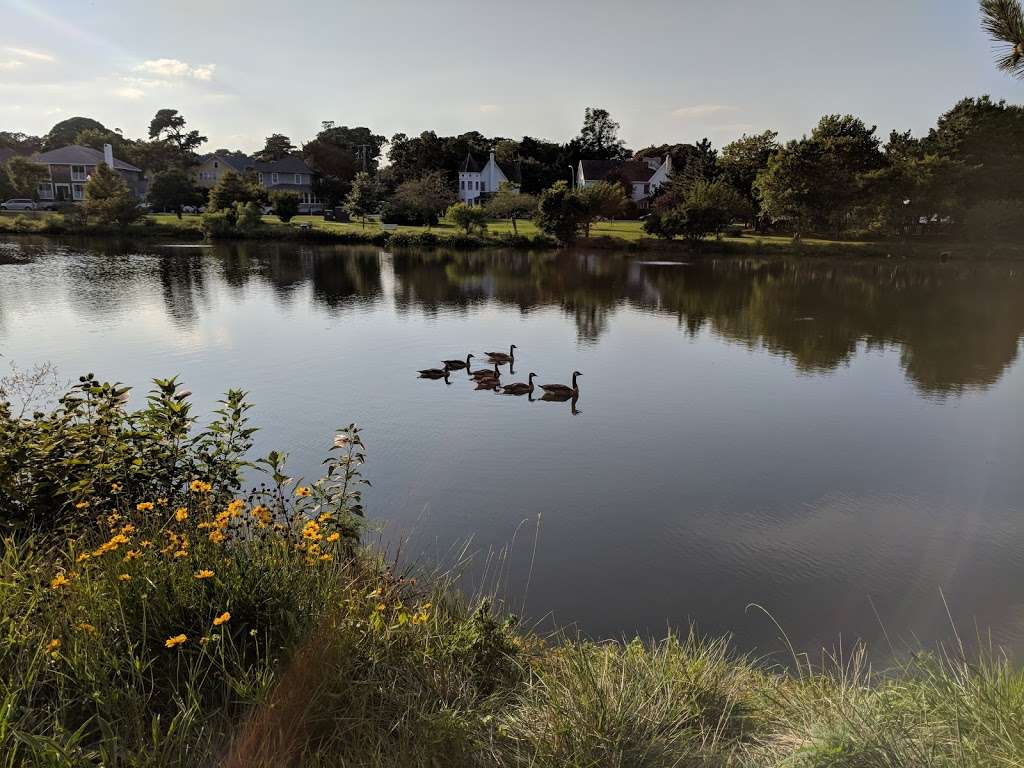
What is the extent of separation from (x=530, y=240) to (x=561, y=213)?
10.7ft

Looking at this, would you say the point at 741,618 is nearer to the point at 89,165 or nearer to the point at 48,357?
the point at 48,357

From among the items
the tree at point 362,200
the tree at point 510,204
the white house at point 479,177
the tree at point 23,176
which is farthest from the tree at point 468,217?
the tree at point 23,176

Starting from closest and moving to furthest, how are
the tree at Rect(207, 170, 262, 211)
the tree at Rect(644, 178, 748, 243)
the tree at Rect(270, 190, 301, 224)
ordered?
the tree at Rect(644, 178, 748, 243), the tree at Rect(207, 170, 262, 211), the tree at Rect(270, 190, 301, 224)

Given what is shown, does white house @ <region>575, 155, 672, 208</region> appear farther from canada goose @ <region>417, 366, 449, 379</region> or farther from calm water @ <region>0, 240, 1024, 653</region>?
canada goose @ <region>417, 366, 449, 379</region>

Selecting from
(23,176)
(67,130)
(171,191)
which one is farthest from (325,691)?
(67,130)

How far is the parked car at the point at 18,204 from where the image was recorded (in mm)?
72181

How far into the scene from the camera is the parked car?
→ 72181 millimetres

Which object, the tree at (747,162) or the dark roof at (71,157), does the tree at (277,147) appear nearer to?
the dark roof at (71,157)

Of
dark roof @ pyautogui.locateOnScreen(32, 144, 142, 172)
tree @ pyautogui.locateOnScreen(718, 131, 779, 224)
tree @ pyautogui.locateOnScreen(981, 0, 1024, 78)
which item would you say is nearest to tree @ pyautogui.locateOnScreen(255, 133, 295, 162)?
dark roof @ pyautogui.locateOnScreen(32, 144, 142, 172)

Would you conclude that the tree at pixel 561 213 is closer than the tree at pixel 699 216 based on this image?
No

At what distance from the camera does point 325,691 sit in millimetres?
3693

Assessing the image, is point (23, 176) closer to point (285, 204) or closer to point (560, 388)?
point (285, 204)

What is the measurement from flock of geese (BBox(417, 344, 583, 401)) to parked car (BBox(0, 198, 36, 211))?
7400cm

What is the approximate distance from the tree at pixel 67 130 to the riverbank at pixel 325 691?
12842 centimetres
